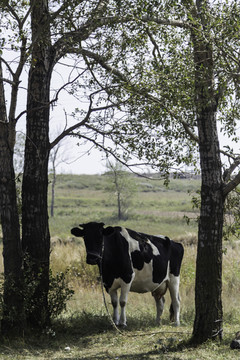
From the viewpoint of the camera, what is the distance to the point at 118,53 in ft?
32.7

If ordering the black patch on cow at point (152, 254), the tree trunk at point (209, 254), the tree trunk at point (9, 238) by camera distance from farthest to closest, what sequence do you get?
the black patch on cow at point (152, 254) < the tree trunk at point (9, 238) < the tree trunk at point (209, 254)

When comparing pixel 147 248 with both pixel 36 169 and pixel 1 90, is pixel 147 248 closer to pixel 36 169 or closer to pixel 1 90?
pixel 36 169

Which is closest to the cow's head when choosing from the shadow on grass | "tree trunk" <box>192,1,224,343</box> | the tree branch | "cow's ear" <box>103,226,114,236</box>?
"cow's ear" <box>103,226,114,236</box>

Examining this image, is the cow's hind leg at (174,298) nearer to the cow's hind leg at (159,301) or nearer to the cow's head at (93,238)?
the cow's hind leg at (159,301)

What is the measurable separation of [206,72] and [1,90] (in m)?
3.91

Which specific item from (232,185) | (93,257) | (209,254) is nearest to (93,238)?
(93,257)

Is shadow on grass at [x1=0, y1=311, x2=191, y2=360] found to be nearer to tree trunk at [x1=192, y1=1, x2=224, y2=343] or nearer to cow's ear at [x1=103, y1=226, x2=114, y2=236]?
tree trunk at [x1=192, y1=1, x2=224, y2=343]

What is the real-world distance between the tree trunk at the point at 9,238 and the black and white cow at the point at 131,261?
52.2 inches

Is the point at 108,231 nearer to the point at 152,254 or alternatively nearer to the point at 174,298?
the point at 152,254

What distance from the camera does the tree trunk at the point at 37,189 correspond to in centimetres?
1005

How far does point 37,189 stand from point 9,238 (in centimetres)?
119

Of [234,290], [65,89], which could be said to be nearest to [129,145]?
[65,89]

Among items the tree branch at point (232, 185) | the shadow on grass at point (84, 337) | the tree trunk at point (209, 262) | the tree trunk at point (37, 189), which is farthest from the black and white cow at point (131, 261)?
the tree branch at point (232, 185)

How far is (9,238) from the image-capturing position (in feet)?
31.4
